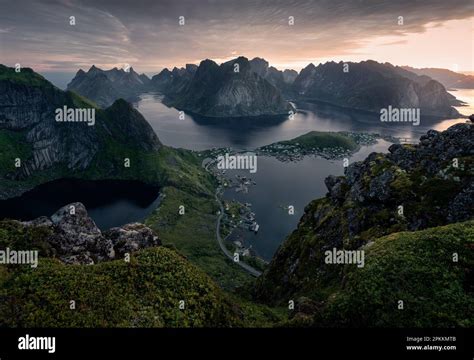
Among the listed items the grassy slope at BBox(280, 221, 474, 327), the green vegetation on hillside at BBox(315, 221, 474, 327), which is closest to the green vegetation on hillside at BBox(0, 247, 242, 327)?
the grassy slope at BBox(280, 221, 474, 327)

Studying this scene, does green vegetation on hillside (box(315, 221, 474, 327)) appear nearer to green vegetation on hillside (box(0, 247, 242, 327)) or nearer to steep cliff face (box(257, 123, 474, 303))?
steep cliff face (box(257, 123, 474, 303))

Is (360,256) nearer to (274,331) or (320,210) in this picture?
(274,331)

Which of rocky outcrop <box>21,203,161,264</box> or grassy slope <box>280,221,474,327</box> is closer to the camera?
grassy slope <box>280,221,474,327</box>

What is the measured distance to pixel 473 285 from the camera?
1315 inches

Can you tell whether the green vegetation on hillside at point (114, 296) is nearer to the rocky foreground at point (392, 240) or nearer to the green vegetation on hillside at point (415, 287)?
the rocky foreground at point (392, 240)

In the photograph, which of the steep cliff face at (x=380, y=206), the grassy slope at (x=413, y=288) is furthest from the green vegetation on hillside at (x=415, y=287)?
the steep cliff face at (x=380, y=206)

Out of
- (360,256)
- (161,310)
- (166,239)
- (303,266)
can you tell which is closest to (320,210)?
(303,266)

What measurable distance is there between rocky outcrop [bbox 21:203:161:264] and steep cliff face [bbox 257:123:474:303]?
1271 inches

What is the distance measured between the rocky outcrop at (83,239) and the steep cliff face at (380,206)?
32296 mm

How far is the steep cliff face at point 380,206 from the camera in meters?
55.9

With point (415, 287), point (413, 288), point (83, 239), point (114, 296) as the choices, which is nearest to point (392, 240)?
point (415, 287)

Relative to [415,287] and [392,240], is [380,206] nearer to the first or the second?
[392,240]

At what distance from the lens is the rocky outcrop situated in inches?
1884

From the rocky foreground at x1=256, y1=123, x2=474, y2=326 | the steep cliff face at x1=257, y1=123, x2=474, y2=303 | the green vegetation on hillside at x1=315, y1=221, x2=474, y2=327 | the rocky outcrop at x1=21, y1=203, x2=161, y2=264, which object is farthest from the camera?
the steep cliff face at x1=257, y1=123, x2=474, y2=303
